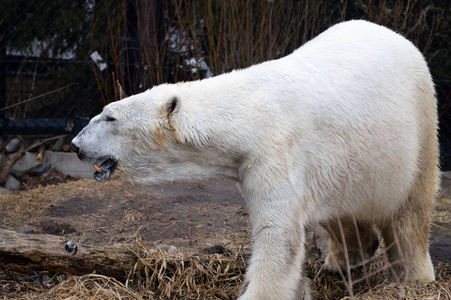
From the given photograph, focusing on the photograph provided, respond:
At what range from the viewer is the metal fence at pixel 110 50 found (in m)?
5.45

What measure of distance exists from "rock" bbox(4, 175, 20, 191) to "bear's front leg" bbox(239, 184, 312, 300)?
4.27 metres

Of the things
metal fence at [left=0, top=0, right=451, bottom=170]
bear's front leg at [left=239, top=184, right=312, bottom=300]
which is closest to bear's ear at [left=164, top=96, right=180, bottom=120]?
bear's front leg at [left=239, top=184, right=312, bottom=300]

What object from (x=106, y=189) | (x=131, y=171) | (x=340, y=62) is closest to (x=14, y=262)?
(x=131, y=171)

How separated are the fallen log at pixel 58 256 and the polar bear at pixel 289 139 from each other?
0.43m

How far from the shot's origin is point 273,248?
97.1 inches

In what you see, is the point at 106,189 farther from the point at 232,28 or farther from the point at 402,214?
the point at 402,214

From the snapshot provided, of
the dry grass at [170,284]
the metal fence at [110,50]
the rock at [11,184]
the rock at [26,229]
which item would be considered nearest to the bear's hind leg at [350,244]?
the dry grass at [170,284]

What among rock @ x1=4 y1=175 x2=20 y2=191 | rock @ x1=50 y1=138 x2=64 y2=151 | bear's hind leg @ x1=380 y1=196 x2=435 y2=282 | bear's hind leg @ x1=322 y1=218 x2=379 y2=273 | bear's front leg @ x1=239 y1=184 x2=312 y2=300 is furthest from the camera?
rock @ x1=50 y1=138 x2=64 y2=151

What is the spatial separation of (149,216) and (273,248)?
2018 millimetres

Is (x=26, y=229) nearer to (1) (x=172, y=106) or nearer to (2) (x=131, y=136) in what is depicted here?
(2) (x=131, y=136)

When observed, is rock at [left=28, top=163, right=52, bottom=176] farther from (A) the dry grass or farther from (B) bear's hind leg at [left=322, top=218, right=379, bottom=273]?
(B) bear's hind leg at [left=322, top=218, right=379, bottom=273]

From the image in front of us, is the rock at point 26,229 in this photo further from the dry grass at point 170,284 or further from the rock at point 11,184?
the rock at point 11,184

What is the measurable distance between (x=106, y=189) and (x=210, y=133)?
265 centimetres

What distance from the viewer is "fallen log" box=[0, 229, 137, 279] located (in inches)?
107
